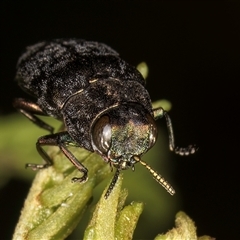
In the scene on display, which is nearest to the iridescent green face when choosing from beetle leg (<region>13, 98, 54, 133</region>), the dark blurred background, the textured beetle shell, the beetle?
the beetle

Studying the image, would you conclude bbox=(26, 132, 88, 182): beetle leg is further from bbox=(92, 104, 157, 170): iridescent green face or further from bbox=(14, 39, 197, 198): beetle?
bbox=(92, 104, 157, 170): iridescent green face

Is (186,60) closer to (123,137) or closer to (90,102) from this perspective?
(90,102)

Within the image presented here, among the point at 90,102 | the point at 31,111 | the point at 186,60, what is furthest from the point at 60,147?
the point at 186,60

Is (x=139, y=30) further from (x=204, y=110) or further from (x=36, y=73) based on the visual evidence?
(x=36, y=73)

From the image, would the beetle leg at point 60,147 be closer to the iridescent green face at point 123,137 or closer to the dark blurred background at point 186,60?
the iridescent green face at point 123,137

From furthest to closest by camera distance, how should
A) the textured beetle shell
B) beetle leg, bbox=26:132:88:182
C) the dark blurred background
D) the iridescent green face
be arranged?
the dark blurred background → the textured beetle shell → the iridescent green face → beetle leg, bbox=26:132:88:182

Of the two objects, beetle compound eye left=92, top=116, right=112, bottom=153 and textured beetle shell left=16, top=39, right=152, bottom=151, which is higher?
textured beetle shell left=16, top=39, right=152, bottom=151

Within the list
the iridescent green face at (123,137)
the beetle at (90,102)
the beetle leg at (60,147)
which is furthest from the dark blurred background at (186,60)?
the iridescent green face at (123,137)
